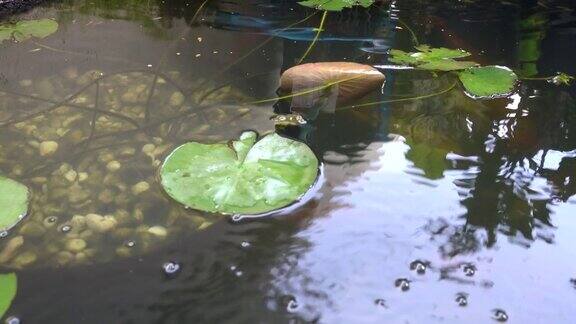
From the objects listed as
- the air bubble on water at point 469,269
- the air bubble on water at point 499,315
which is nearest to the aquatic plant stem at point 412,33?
the air bubble on water at point 469,269

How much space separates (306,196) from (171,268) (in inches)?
12.7

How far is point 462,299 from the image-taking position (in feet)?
3.13

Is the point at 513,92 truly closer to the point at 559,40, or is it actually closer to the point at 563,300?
the point at 559,40

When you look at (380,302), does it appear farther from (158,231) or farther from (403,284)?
(158,231)

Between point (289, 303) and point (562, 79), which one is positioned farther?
point (562, 79)

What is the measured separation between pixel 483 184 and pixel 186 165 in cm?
66

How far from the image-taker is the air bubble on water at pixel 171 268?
1001mm

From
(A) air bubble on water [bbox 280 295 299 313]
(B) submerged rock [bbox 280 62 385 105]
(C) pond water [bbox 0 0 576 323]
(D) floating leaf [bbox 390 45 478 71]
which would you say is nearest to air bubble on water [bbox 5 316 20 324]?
(C) pond water [bbox 0 0 576 323]

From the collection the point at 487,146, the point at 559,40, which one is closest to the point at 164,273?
the point at 487,146

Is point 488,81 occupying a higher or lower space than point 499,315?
higher

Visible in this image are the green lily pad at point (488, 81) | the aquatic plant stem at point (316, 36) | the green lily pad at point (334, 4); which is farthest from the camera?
the green lily pad at point (334, 4)

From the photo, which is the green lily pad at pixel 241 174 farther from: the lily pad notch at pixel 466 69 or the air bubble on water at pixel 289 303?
the lily pad notch at pixel 466 69

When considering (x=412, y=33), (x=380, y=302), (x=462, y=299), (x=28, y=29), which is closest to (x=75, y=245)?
(x=380, y=302)

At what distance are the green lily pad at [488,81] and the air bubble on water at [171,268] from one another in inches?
37.7
